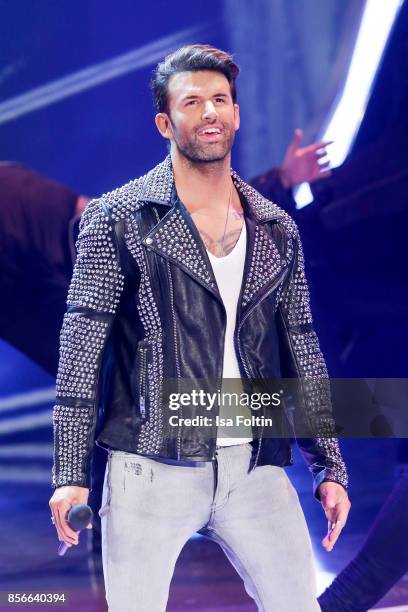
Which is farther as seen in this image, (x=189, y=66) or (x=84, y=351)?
(x=189, y=66)

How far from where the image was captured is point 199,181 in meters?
2.13

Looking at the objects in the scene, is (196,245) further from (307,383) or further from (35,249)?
(35,249)

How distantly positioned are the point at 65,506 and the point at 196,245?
639 millimetres

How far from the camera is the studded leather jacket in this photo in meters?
1.96

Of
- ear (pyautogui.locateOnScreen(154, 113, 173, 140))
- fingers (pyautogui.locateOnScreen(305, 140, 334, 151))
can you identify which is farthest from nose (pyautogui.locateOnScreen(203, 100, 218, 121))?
fingers (pyautogui.locateOnScreen(305, 140, 334, 151))

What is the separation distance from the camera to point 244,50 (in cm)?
302

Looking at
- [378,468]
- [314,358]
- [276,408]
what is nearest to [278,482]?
[276,408]

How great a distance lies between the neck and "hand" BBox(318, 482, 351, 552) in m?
0.71

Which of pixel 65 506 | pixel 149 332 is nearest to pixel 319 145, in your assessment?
pixel 149 332

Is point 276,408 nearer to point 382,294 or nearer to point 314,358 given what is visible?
point 314,358

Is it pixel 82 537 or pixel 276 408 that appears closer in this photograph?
pixel 276 408

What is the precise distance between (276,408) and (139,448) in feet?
1.16

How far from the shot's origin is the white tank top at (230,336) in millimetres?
2010

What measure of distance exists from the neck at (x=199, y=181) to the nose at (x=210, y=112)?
0.32ft
